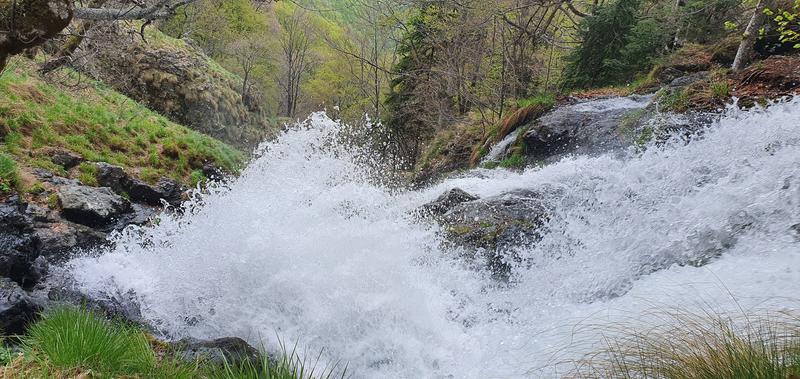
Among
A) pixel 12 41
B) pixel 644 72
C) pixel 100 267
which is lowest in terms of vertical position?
pixel 100 267

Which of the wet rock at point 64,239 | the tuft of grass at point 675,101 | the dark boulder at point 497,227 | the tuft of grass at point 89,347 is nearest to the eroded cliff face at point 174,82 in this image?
the wet rock at point 64,239

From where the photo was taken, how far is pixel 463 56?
15117 mm

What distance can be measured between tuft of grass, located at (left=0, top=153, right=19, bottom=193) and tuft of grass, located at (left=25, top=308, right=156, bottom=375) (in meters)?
5.25

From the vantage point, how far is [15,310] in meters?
3.70

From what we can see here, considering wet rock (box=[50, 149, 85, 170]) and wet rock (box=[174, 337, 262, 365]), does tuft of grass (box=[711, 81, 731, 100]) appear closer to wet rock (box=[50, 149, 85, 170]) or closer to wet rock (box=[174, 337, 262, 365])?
wet rock (box=[174, 337, 262, 365])

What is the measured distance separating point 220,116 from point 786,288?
20128 mm

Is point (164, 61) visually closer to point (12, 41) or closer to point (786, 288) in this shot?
point (12, 41)

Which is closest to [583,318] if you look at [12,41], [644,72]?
[12,41]

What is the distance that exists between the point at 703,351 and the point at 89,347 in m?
3.36

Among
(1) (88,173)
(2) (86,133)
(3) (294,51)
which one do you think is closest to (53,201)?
(1) (88,173)

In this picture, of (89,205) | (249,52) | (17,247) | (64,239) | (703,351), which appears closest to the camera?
(703,351)

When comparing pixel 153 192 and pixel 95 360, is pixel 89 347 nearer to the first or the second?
pixel 95 360

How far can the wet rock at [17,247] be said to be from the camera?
482 cm

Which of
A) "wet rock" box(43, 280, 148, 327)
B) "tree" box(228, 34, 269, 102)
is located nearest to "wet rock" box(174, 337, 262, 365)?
"wet rock" box(43, 280, 148, 327)
